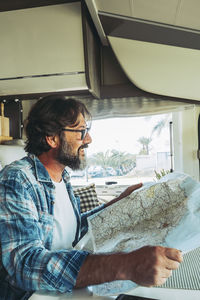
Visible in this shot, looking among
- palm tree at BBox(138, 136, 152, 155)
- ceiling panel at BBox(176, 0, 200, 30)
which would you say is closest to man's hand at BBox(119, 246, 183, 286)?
ceiling panel at BBox(176, 0, 200, 30)

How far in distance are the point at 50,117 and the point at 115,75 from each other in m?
1.67

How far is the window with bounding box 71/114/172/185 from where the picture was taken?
2.73m

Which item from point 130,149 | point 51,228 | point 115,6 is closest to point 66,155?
point 51,228

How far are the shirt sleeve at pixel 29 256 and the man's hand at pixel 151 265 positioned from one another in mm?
120

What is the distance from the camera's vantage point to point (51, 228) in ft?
2.42

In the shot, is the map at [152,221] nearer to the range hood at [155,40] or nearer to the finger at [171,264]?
the finger at [171,264]

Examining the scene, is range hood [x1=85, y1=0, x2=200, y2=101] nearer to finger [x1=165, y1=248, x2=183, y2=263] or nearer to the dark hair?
the dark hair

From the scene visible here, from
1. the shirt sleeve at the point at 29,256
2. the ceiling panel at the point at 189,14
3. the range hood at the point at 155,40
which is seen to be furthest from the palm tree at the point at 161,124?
the shirt sleeve at the point at 29,256

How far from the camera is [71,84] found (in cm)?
191

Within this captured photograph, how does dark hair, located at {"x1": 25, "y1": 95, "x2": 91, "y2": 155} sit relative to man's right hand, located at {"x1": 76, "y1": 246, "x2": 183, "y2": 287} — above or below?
above

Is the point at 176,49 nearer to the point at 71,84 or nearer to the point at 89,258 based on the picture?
the point at 71,84

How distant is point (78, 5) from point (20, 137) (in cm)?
139

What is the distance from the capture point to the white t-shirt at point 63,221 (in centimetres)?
80

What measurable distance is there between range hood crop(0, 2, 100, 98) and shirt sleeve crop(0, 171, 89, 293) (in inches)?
55.4
